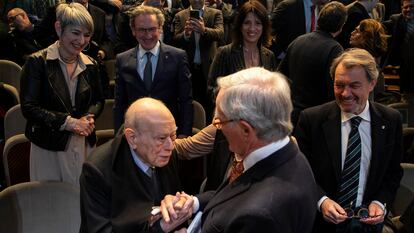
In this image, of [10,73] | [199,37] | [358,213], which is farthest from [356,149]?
[10,73]

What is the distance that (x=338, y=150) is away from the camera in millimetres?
2303

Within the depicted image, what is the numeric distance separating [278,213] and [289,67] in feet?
7.14

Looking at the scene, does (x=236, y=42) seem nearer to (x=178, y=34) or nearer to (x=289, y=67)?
(x=289, y=67)

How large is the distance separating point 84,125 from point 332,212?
1345 millimetres

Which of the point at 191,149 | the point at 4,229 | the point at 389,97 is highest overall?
the point at 191,149

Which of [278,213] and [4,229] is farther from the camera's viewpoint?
[4,229]

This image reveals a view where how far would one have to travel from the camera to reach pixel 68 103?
286 centimetres

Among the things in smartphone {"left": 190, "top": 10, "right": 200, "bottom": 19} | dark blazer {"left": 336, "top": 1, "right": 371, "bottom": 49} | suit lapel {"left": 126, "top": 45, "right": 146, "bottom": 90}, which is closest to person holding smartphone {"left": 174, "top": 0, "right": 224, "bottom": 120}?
smartphone {"left": 190, "top": 10, "right": 200, "bottom": 19}

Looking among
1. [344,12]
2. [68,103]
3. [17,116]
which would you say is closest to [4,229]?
[68,103]

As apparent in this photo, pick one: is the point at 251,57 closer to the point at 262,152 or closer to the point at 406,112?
the point at 406,112

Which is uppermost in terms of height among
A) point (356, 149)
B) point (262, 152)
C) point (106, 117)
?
point (262, 152)

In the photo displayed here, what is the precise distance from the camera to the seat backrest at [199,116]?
3592 millimetres

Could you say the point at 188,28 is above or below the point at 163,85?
above

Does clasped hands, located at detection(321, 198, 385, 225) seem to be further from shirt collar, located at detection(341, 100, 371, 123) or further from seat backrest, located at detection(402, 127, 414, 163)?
seat backrest, located at detection(402, 127, 414, 163)
